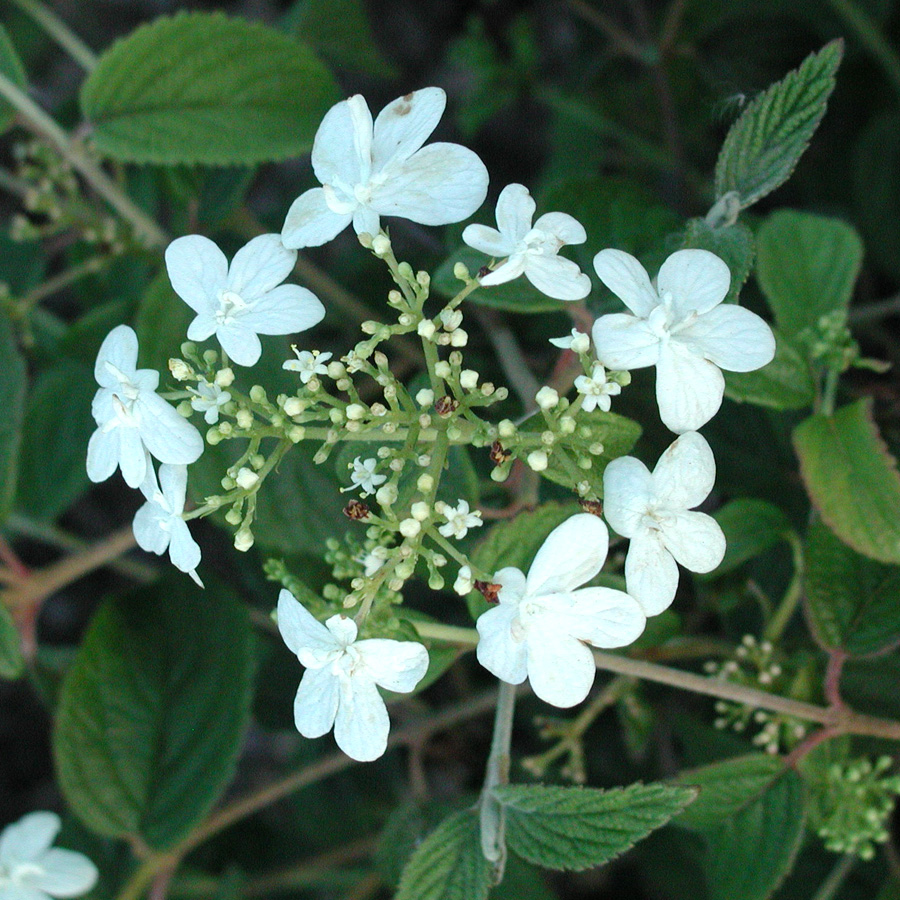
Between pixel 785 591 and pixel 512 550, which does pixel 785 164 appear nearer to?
pixel 512 550

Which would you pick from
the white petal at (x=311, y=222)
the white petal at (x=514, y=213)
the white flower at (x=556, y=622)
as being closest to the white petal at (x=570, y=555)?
the white flower at (x=556, y=622)

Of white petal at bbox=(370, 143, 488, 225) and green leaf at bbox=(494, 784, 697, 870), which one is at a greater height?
white petal at bbox=(370, 143, 488, 225)

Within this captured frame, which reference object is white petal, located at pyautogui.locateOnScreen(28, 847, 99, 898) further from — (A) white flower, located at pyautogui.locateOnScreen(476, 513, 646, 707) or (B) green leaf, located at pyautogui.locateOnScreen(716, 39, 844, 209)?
(B) green leaf, located at pyautogui.locateOnScreen(716, 39, 844, 209)

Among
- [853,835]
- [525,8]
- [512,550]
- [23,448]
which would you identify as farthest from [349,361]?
[525,8]

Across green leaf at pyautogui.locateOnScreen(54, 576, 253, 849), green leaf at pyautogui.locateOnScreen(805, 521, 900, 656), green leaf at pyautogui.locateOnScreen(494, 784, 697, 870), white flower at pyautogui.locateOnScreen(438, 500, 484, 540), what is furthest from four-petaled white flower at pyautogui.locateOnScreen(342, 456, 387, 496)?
green leaf at pyautogui.locateOnScreen(54, 576, 253, 849)

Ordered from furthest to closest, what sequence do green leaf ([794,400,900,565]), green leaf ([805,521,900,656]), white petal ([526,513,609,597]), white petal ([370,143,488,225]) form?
1. green leaf ([805,521,900,656])
2. green leaf ([794,400,900,565])
3. white petal ([370,143,488,225])
4. white petal ([526,513,609,597])

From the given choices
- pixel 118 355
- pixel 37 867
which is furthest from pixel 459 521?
pixel 37 867
